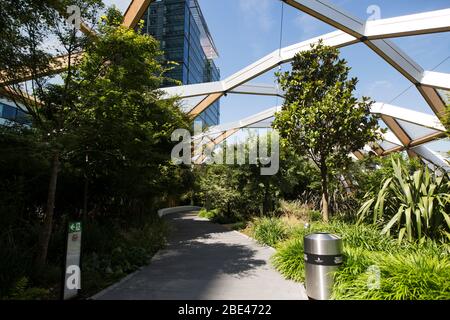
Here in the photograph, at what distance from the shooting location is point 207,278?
584 centimetres

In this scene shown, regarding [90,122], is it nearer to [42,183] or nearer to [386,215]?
[42,183]

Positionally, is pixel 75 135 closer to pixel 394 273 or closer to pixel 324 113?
pixel 394 273

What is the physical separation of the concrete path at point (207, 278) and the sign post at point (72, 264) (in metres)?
0.42

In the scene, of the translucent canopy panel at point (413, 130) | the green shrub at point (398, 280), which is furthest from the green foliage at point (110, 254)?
the translucent canopy panel at point (413, 130)

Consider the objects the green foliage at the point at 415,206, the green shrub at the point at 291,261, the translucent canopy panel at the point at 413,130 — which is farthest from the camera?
the translucent canopy panel at the point at 413,130

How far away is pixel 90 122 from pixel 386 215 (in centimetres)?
731

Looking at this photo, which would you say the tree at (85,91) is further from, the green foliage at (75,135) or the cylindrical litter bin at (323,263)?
the cylindrical litter bin at (323,263)

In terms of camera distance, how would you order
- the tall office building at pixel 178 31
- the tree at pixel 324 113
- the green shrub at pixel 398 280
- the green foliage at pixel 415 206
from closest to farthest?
the green shrub at pixel 398 280
the green foliage at pixel 415 206
the tree at pixel 324 113
the tall office building at pixel 178 31

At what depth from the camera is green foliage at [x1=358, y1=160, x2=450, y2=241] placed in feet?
20.5

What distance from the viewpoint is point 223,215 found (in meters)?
17.8

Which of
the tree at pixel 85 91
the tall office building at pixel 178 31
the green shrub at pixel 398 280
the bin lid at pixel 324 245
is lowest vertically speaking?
the green shrub at pixel 398 280

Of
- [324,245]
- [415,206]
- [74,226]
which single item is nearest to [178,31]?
[415,206]

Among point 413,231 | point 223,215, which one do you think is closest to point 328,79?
point 413,231

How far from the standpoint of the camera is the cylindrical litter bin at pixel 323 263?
4.63 metres
